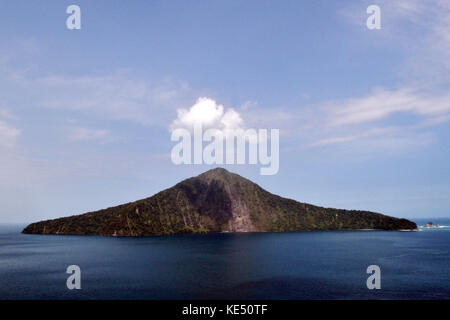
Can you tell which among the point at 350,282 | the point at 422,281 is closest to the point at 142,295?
the point at 350,282
